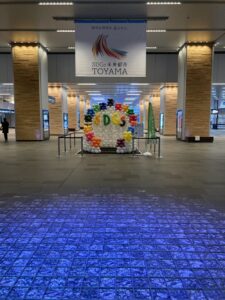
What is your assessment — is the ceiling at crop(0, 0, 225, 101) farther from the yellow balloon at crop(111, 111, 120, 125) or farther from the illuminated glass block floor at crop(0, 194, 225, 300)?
the illuminated glass block floor at crop(0, 194, 225, 300)

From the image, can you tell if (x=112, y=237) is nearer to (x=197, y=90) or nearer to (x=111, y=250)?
(x=111, y=250)

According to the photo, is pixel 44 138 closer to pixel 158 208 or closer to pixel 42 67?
pixel 42 67

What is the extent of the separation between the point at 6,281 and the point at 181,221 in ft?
8.23

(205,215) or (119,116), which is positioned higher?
(119,116)

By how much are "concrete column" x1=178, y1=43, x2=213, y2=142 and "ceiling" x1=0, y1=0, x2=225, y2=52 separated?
94 cm

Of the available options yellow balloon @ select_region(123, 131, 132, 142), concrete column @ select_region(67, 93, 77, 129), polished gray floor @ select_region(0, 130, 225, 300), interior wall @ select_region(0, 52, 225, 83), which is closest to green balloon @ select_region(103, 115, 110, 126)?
yellow balloon @ select_region(123, 131, 132, 142)

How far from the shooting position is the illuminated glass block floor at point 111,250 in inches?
100

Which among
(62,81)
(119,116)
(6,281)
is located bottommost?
(6,281)

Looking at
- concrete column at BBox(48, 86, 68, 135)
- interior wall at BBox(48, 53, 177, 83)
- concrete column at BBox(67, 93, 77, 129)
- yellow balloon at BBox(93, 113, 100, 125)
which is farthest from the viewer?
concrete column at BBox(67, 93, 77, 129)

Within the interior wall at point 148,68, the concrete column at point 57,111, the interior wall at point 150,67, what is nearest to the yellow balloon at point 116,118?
the interior wall at point 148,68

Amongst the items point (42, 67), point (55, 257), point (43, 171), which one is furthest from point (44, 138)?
point (55, 257)

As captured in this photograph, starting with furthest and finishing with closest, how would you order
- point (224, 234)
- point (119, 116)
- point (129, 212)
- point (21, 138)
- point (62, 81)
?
1. point (62, 81)
2. point (21, 138)
3. point (119, 116)
4. point (129, 212)
5. point (224, 234)

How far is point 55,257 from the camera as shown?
312 centimetres

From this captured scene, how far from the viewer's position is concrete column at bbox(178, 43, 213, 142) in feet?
54.8
